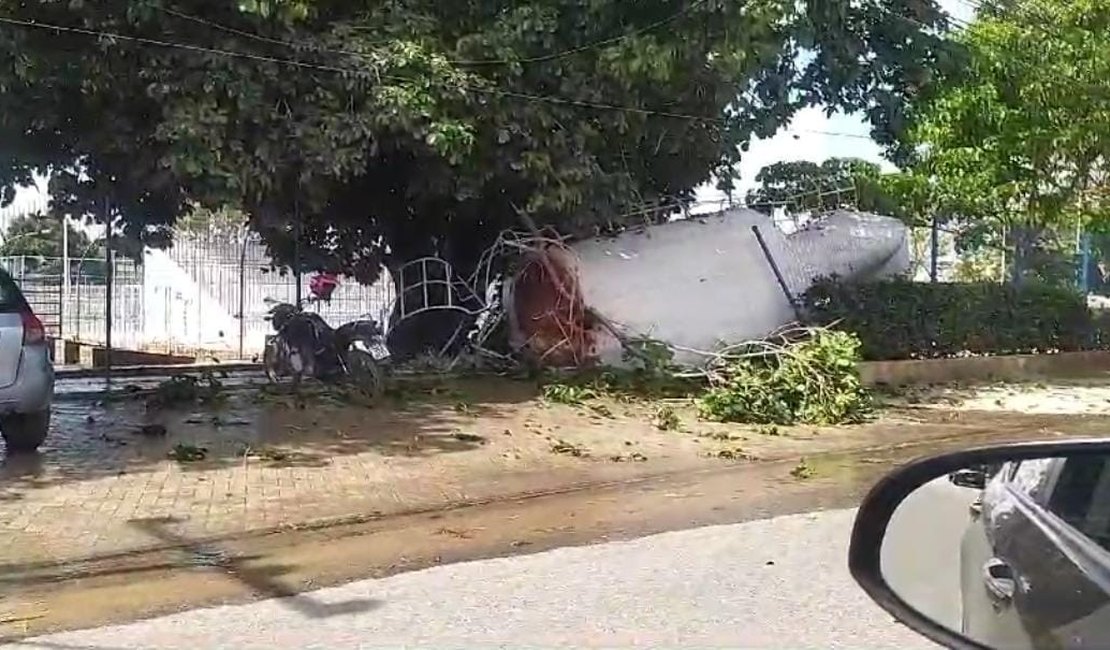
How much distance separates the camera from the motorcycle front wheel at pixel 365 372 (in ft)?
45.0

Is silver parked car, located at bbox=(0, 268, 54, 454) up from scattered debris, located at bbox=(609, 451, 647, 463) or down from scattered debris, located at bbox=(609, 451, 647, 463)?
up

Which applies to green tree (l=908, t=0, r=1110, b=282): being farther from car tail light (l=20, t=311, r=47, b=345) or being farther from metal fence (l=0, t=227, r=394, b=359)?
car tail light (l=20, t=311, r=47, b=345)

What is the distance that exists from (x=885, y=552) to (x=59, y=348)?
1791 centimetres

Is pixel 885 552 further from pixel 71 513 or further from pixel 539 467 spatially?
pixel 539 467

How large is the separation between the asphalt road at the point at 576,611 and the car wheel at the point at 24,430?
15.6 ft

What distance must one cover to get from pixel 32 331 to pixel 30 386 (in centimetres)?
42

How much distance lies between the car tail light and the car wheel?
63 centimetres

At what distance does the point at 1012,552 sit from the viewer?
2.76 meters

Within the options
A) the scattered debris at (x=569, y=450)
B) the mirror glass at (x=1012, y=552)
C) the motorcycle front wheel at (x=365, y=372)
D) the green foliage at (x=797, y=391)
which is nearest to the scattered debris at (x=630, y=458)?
the scattered debris at (x=569, y=450)

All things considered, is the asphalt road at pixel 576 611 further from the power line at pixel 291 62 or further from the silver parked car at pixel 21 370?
the power line at pixel 291 62

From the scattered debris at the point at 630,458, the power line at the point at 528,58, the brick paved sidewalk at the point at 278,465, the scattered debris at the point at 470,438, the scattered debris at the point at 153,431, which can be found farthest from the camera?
the power line at the point at 528,58

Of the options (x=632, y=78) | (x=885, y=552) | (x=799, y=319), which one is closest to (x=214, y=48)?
(x=632, y=78)

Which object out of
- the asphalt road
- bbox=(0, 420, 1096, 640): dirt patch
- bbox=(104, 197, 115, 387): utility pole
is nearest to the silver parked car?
bbox=(0, 420, 1096, 640): dirt patch

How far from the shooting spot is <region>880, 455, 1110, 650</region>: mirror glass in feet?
8.12
